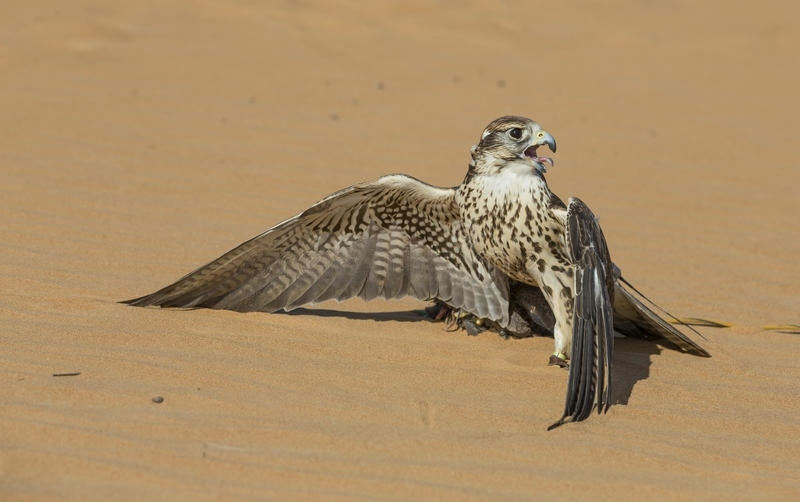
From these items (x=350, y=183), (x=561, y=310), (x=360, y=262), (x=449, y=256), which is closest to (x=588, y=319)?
(x=561, y=310)

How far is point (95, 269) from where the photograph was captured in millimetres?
5742

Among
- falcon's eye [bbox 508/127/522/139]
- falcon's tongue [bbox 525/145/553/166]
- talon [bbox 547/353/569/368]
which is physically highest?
falcon's eye [bbox 508/127/522/139]

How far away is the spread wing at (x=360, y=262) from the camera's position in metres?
5.14

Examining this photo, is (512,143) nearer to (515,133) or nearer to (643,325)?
(515,133)

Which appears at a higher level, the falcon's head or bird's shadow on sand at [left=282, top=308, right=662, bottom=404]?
the falcon's head

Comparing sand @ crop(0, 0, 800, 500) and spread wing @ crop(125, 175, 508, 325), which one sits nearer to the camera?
sand @ crop(0, 0, 800, 500)

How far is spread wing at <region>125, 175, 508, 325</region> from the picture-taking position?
514 cm

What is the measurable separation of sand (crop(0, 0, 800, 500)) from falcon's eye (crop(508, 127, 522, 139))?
91 cm

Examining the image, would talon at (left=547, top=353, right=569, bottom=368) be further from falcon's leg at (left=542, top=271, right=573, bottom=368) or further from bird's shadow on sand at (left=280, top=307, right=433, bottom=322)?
bird's shadow on sand at (left=280, top=307, right=433, bottom=322)

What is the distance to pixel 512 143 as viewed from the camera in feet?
16.1

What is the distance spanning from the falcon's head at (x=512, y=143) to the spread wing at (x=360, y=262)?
293 mm

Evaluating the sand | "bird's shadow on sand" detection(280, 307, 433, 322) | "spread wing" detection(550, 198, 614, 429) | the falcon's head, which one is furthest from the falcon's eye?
"bird's shadow on sand" detection(280, 307, 433, 322)

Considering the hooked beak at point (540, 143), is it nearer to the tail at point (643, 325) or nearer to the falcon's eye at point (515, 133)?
the falcon's eye at point (515, 133)

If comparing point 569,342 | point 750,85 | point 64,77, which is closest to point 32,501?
point 569,342
